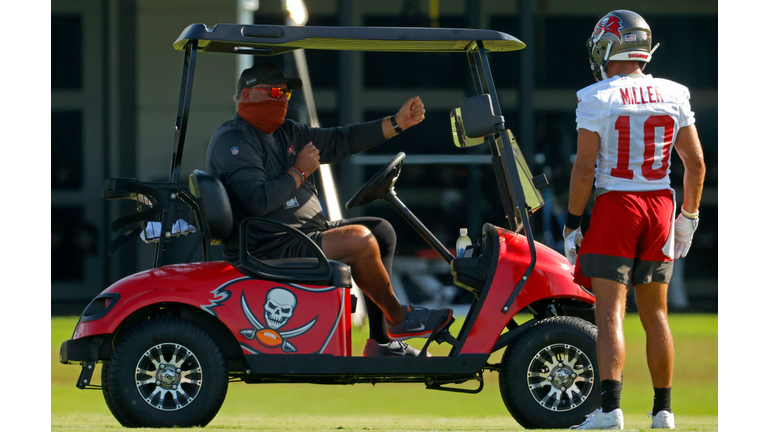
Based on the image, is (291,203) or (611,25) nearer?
(611,25)

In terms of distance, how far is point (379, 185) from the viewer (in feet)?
14.6

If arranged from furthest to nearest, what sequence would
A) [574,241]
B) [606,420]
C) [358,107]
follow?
[358,107] < [574,241] < [606,420]

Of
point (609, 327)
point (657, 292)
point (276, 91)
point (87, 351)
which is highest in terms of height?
point (276, 91)

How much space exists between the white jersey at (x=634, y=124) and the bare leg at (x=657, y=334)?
41cm

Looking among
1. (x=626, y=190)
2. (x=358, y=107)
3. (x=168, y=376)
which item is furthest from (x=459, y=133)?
(x=358, y=107)

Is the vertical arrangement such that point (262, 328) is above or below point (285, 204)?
below

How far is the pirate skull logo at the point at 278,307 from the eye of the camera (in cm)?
A: 416

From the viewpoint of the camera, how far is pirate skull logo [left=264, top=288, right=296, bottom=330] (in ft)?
13.6

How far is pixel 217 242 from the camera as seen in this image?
4250 mm

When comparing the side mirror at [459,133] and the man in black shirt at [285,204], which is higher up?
the side mirror at [459,133]

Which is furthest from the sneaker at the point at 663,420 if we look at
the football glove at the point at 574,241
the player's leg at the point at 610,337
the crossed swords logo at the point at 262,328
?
the crossed swords logo at the point at 262,328

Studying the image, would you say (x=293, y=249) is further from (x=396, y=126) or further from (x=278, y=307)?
(x=396, y=126)

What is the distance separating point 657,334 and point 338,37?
1751mm

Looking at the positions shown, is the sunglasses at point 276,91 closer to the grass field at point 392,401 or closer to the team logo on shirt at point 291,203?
the team logo on shirt at point 291,203
